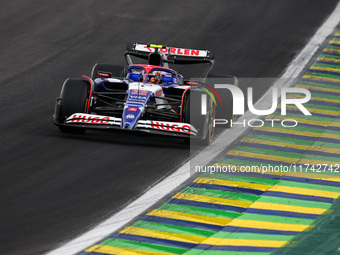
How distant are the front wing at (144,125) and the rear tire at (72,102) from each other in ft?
1.38

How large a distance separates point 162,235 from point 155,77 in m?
6.85

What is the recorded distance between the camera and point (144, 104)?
16.6m

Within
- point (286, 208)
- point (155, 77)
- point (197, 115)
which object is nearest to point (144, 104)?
point (197, 115)

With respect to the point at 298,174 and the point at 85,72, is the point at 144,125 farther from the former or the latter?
the point at 85,72

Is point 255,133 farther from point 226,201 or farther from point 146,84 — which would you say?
point 226,201

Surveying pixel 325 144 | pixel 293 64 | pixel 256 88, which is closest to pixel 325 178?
pixel 325 144

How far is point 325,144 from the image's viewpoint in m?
17.4

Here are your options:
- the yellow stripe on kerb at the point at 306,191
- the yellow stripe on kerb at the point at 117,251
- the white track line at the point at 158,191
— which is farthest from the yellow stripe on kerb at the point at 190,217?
the yellow stripe on kerb at the point at 306,191

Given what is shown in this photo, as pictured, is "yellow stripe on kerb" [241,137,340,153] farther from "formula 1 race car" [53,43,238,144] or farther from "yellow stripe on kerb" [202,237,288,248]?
"yellow stripe on kerb" [202,237,288,248]

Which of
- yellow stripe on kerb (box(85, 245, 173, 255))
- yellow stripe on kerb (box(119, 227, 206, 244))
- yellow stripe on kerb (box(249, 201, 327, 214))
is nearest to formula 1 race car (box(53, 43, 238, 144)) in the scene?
yellow stripe on kerb (box(249, 201, 327, 214))

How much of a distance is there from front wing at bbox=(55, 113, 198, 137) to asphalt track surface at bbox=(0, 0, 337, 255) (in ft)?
1.41

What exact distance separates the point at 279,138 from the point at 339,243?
652 cm

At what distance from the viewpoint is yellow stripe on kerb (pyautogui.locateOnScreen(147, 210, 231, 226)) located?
12.5 metres

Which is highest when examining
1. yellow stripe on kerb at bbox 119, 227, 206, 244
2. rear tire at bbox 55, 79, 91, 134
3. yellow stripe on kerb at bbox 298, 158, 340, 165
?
rear tire at bbox 55, 79, 91, 134
